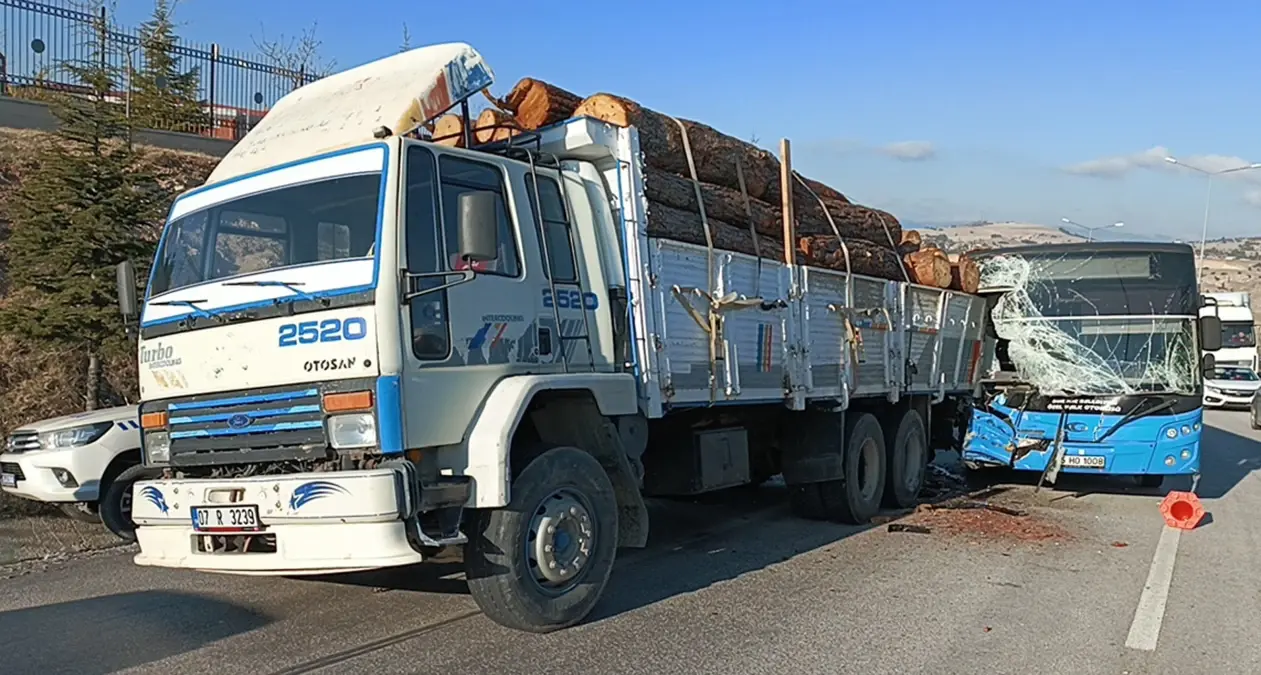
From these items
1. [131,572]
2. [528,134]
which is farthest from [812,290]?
[131,572]

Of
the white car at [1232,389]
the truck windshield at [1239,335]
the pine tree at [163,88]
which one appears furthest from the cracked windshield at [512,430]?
the truck windshield at [1239,335]

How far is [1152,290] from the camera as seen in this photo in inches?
452

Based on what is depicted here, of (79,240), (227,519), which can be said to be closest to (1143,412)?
(227,519)

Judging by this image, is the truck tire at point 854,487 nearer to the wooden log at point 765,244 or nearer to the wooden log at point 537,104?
the wooden log at point 765,244

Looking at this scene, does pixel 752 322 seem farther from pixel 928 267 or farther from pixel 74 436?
pixel 74 436

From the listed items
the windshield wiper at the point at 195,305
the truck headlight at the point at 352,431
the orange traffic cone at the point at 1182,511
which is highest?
the windshield wiper at the point at 195,305

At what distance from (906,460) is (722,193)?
4.29 m

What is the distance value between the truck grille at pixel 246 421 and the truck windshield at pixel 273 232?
0.71 metres

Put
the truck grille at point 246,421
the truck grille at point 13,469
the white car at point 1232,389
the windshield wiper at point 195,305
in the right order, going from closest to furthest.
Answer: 1. the truck grille at point 246,421
2. the windshield wiper at point 195,305
3. the truck grille at point 13,469
4. the white car at point 1232,389

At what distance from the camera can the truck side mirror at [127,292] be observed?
6494 millimetres

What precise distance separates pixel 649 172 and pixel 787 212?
2.06m

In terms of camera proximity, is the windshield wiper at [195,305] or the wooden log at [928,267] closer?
the windshield wiper at [195,305]

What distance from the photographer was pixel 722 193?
789cm

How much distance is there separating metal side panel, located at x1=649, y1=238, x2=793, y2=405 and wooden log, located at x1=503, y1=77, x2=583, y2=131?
103 centimetres
